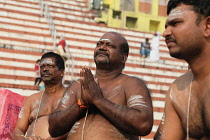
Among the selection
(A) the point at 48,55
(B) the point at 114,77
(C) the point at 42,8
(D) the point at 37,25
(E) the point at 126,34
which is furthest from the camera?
(E) the point at 126,34

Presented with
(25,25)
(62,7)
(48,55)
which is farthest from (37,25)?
(48,55)

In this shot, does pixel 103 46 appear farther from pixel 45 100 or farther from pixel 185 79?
pixel 45 100

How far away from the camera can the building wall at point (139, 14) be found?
82.8 ft

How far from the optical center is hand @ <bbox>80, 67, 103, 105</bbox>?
3.29 metres

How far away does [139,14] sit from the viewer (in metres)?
26.0

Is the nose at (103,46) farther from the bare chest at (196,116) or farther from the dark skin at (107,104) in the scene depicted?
the bare chest at (196,116)

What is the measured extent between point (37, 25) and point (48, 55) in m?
12.8

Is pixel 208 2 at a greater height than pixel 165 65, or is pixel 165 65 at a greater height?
pixel 208 2

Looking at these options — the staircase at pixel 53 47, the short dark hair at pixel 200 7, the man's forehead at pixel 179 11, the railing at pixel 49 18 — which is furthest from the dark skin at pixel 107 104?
the railing at pixel 49 18

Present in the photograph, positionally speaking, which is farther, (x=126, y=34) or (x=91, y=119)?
(x=126, y=34)

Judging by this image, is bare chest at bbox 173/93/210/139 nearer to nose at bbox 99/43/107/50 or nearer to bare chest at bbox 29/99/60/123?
nose at bbox 99/43/107/50

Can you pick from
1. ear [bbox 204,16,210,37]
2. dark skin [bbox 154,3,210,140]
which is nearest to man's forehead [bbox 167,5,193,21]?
dark skin [bbox 154,3,210,140]

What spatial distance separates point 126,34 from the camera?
21.2 m

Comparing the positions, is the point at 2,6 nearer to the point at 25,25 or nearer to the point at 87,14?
the point at 25,25
